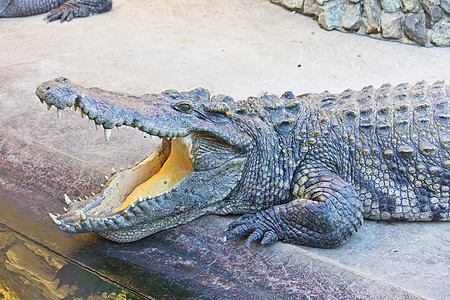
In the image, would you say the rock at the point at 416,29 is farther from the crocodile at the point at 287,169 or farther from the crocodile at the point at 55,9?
the crocodile at the point at 55,9

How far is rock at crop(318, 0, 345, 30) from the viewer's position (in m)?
6.71

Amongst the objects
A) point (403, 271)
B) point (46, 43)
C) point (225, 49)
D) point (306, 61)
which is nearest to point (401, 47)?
point (306, 61)

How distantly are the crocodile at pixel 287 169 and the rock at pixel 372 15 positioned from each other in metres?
3.47

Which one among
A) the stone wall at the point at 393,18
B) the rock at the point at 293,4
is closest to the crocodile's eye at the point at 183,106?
the stone wall at the point at 393,18

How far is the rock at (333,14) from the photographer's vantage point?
6715 mm

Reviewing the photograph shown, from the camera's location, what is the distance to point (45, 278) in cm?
275

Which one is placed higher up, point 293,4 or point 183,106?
point 183,106

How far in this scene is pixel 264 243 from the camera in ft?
9.12

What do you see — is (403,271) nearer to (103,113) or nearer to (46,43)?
(103,113)

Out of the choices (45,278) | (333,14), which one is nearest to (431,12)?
(333,14)

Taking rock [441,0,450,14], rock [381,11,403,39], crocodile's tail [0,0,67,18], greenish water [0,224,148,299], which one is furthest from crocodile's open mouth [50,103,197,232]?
crocodile's tail [0,0,67,18]

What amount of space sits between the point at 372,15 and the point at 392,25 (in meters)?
0.31

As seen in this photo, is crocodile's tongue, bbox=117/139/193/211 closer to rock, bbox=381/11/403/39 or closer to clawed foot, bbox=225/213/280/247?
clawed foot, bbox=225/213/280/247

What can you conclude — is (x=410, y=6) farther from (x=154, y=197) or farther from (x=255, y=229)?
(x=154, y=197)
